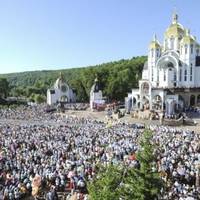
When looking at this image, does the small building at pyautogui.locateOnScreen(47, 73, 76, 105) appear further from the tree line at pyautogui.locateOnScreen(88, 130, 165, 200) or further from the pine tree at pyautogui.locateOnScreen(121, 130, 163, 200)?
the pine tree at pyautogui.locateOnScreen(121, 130, 163, 200)

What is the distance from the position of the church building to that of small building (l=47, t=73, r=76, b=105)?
18.5 m

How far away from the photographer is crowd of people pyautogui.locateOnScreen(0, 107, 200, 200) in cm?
1998

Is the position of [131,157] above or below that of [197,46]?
below

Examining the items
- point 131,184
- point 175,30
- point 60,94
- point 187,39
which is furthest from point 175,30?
point 131,184

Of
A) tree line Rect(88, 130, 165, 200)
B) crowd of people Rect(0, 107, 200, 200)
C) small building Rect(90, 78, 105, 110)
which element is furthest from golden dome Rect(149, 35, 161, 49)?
tree line Rect(88, 130, 165, 200)

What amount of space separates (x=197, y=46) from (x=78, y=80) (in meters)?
27.9

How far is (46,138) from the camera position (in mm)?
A: 32812

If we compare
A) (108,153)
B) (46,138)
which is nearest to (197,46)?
(46,138)

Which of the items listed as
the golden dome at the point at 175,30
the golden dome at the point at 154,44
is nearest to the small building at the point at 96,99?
the golden dome at the point at 154,44

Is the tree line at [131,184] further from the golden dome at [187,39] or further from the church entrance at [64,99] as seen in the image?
the church entrance at [64,99]

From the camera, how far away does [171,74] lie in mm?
64125

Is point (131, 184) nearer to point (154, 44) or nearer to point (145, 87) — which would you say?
point (145, 87)

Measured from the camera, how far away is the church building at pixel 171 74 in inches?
2352

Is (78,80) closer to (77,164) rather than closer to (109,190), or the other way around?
(77,164)
